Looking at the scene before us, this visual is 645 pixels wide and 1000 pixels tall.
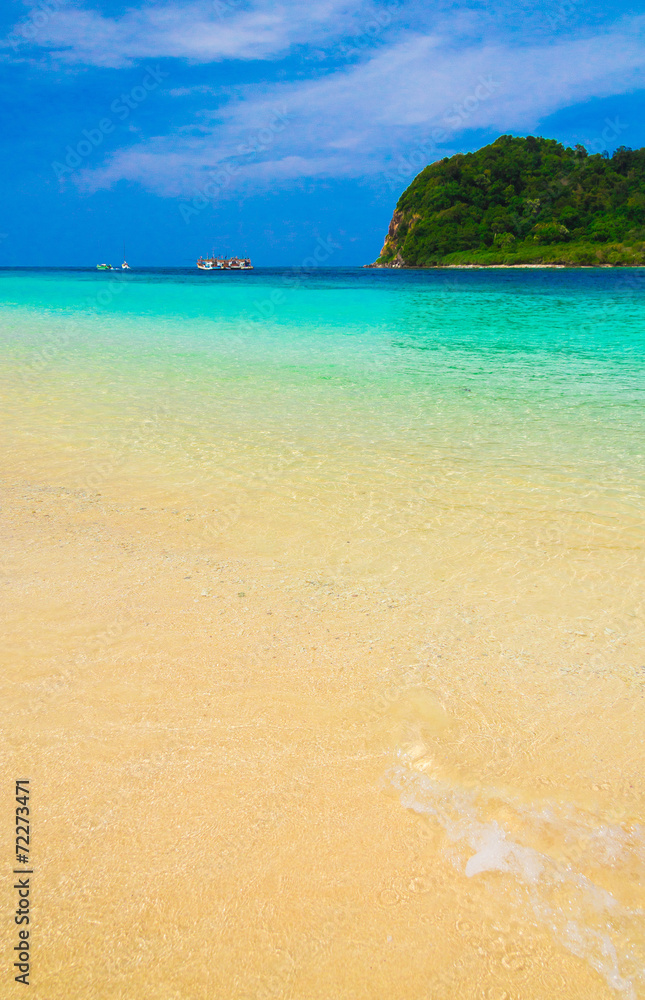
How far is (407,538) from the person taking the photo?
4.38 meters

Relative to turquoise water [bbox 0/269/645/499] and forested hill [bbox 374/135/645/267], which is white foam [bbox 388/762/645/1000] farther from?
forested hill [bbox 374/135/645/267]

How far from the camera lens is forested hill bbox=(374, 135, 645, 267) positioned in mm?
96312

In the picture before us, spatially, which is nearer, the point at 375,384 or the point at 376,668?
the point at 376,668

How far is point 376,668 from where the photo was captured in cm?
293

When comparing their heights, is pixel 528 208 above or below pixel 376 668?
above

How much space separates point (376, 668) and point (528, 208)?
400ft

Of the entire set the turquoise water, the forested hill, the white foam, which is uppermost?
the forested hill

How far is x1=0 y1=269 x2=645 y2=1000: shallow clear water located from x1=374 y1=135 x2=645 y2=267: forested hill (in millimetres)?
100441

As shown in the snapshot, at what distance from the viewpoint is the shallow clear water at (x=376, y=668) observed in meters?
1.81

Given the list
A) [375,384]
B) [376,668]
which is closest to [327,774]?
[376,668]

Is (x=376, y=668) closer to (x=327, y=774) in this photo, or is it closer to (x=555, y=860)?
(x=327, y=774)

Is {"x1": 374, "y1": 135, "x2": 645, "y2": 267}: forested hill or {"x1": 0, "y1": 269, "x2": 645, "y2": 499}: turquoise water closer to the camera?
{"x1": 0, "y1": 269, "x2": 645, "y2": 499}: turquoise water

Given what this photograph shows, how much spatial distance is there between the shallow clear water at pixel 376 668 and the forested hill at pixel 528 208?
100441 mm

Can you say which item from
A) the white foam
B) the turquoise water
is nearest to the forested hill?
the turquoise water
